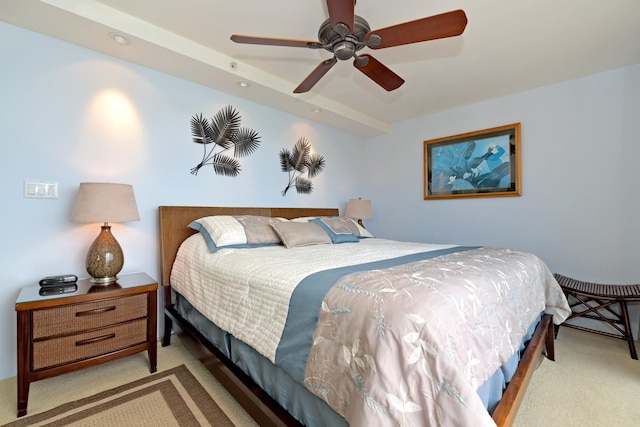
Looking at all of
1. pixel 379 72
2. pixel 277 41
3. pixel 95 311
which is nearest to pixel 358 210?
pixel 379 72

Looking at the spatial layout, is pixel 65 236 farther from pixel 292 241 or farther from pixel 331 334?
pixel 331 334

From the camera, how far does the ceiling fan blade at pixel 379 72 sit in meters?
1.82

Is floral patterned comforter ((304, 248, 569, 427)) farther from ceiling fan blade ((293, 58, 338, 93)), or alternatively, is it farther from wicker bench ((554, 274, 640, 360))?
wicker bench ((554, 274, 640, 360))

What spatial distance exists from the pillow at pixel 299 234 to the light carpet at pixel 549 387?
1107 millimetres

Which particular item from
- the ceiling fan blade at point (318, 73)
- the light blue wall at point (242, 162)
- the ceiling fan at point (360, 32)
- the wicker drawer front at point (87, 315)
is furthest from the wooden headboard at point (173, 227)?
the ceiling fan at point (360, 32)

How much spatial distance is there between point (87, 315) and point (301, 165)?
98.3 inches

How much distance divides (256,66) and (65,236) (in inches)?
80.2

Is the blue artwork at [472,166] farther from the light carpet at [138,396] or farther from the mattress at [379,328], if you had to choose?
the light carpet at [138,396]

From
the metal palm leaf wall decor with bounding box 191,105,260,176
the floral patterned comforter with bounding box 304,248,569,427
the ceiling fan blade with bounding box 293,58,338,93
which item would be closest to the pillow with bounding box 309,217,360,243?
the metal palm leaf wall decor with bounding box 191,105,260,176

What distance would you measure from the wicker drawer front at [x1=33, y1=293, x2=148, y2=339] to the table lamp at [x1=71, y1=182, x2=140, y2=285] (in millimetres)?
221

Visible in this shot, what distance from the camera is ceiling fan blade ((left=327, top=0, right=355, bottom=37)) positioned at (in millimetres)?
1339

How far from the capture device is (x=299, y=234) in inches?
96.0

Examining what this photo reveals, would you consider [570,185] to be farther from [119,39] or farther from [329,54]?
[119,39]

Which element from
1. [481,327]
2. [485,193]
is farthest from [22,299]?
[485,193]
